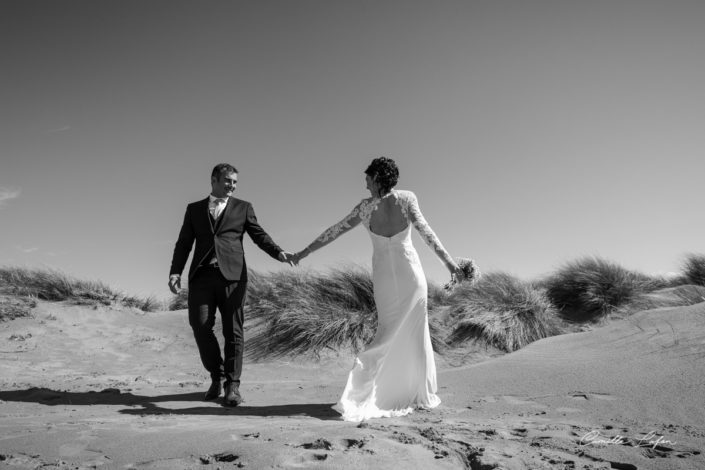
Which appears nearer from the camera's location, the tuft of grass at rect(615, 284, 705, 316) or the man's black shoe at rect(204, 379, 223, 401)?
the man's black shoe at rect(204, 379, 223, 401)

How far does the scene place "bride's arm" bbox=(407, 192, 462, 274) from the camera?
4.61m

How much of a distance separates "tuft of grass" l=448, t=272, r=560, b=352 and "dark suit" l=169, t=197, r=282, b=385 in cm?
440

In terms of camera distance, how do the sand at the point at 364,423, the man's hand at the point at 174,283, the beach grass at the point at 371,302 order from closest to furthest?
1. the sand at the point at 364,423
2. the man's hand at the point at 174,283
3. the beach grass at the point at 371,302

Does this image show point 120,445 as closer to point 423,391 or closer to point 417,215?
point 423,391

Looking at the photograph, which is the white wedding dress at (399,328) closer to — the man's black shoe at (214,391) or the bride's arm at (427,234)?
the bride's arm at (427,234)

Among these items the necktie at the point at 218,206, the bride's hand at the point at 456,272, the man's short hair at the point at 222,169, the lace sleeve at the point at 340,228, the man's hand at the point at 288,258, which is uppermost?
the man's short hair at the point at 222,169

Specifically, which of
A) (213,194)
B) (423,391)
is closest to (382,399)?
(423,391)

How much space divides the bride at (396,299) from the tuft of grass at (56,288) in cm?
707

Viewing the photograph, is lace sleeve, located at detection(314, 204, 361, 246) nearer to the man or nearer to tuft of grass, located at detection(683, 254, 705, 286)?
the man

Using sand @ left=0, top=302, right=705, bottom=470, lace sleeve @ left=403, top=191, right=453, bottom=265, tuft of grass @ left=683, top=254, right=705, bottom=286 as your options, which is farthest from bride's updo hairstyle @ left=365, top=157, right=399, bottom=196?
tuft of grass @ left=683, top=254, right=705, bottom=286

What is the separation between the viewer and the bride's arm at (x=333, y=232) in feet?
15.9

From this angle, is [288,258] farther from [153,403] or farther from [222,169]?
[153,403]

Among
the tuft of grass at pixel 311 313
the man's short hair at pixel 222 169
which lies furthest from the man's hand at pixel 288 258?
the tuft of grass at pixel 311 313

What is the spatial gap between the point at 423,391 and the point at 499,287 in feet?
18.3
